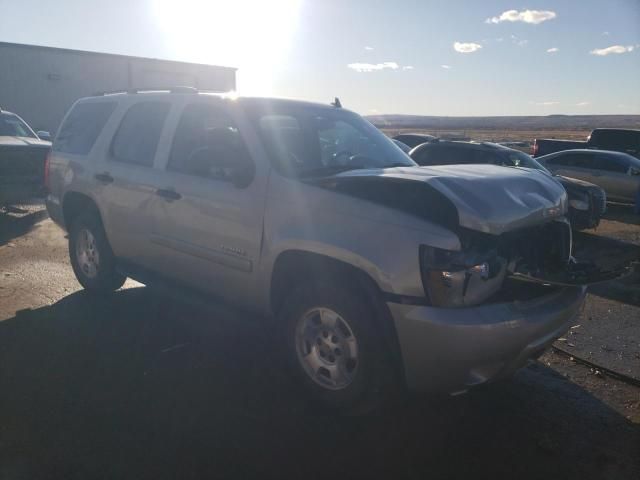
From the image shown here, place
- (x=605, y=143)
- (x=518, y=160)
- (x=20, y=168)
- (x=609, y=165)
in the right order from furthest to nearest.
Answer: (x=605, y=143), (x=609, y=165), (x=518, y=160), (x=20, y=168)

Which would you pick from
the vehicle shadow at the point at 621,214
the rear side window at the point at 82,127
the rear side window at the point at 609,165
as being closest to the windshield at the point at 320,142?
the rear side window at the point at 82,127

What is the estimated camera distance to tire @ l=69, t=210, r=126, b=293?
217 inches

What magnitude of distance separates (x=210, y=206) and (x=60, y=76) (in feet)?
84.2

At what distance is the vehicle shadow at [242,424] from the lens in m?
2.98

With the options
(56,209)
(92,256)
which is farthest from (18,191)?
(92,256)

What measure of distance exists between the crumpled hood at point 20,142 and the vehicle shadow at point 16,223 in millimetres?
1299

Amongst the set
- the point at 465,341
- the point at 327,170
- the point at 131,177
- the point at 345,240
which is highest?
the point at 327,170

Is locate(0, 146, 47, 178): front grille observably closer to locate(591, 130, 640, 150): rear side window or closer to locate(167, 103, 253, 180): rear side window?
locate(167, 103, 253, 180): rear side window

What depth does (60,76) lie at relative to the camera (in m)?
25.9

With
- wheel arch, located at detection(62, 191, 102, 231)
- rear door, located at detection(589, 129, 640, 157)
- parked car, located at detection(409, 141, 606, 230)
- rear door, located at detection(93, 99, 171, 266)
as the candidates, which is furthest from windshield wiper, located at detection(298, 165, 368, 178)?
rear door, located at detection(589, 129, 640, 157)

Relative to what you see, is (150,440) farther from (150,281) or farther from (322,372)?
(150,281)

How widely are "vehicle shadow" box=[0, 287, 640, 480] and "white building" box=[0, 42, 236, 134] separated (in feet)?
72.1

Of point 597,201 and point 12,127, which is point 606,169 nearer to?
point 597,201

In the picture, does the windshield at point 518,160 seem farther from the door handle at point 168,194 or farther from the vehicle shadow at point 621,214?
the door handle at point 168,194
